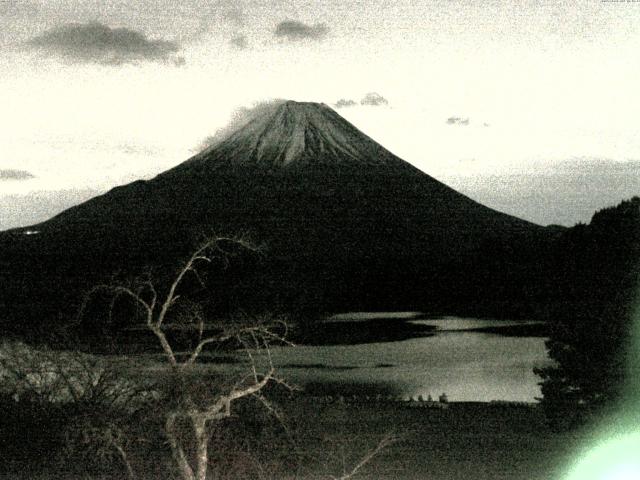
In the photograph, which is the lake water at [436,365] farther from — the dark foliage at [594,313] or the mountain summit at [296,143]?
the mountain summit at [296,143]

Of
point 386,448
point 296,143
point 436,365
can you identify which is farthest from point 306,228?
point 386,448

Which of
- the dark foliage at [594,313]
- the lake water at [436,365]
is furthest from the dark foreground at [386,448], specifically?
the lake water at [436,365]

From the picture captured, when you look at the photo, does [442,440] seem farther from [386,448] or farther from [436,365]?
[436,365]

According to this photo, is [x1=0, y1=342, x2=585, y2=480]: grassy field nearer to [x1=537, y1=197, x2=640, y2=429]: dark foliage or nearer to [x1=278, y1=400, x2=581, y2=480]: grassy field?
[x1=278, y1=400, x2=581, y2=480]: grassy field

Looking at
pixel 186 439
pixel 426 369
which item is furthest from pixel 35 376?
pixel 426 369

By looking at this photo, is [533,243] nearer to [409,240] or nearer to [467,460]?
[409,240]

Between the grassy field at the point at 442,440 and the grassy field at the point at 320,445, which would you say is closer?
the grassy field at the point at 320,445

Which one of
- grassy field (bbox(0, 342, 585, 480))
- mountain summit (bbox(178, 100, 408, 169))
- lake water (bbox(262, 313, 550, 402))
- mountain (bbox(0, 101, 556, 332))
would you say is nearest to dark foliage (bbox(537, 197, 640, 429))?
grassy field (bbox(0, 342, 585, 480))
